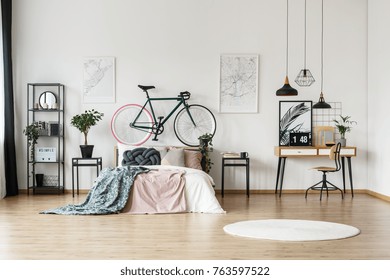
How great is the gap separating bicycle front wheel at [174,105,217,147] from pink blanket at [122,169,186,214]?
213 centimetres

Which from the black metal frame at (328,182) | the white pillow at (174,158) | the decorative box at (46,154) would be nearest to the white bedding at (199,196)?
the white pillow at (174,158)

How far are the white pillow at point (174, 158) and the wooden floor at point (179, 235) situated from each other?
920mm

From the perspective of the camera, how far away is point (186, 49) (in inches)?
379

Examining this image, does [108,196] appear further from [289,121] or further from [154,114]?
[289,121]

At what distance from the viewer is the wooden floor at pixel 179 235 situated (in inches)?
197

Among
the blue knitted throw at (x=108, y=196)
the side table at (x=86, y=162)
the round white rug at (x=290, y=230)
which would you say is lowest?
the round white rug at (x=290, y=230)

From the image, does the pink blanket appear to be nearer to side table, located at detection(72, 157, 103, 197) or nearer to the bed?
the bed

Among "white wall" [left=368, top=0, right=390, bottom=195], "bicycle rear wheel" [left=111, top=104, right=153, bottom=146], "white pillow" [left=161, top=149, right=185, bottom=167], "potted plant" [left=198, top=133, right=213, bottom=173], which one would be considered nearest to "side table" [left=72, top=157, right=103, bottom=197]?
"bicycle rear wheel" [left=111, top=104, right=153, bottom=146]

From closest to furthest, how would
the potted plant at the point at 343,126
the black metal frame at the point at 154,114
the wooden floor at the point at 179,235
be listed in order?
the wooden floor at the point at 179,235 < the potted plant at the point at 343,126 < the black metal frame at the point at 154,114

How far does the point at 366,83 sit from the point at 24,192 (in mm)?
5757

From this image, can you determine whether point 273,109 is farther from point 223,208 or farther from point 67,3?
point 67,3

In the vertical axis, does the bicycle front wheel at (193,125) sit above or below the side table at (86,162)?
above

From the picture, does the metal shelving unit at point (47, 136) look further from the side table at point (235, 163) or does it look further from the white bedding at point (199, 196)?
the white bedding at point (199, 196)
